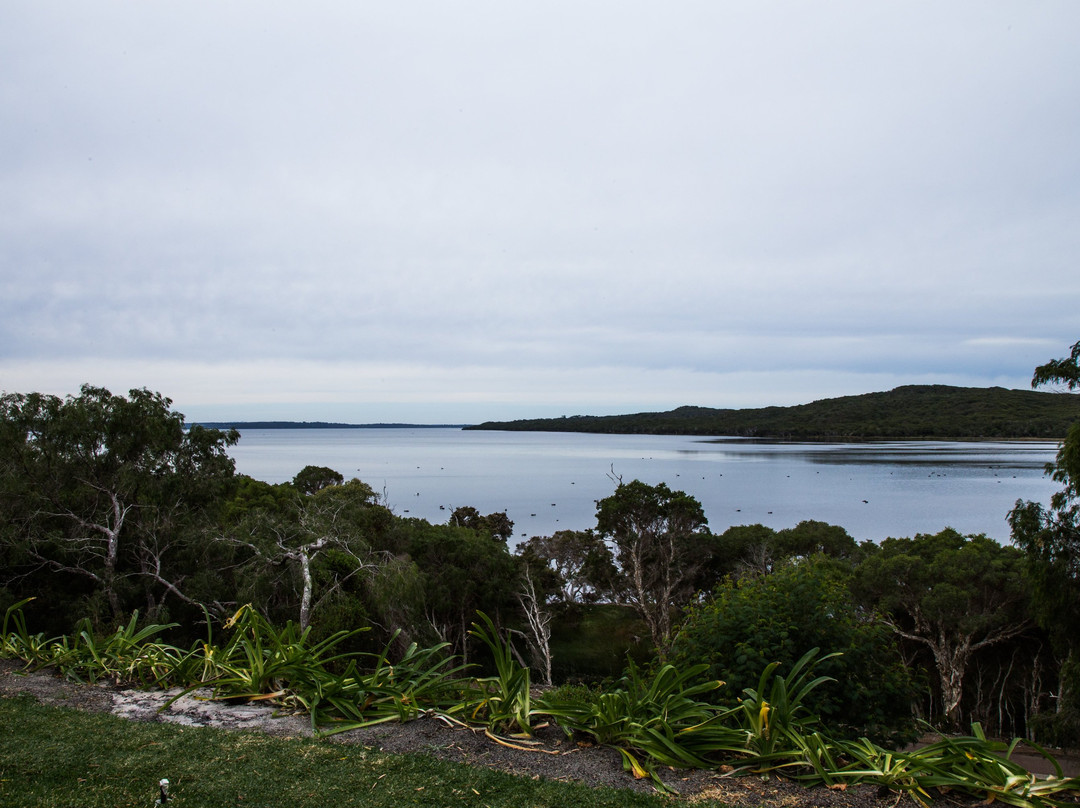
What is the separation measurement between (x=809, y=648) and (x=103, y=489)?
1498 centimetres

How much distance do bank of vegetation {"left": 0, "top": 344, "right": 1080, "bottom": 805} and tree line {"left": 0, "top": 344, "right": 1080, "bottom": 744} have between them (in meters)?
0.06

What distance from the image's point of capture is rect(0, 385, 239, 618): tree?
45.2 feet

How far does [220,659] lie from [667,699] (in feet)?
8.20

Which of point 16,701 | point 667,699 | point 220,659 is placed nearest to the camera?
point 667,699

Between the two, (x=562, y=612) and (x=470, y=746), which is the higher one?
(x=470, y=746)

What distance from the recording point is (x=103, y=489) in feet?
47.8

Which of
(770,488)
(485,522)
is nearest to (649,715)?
(485,522)

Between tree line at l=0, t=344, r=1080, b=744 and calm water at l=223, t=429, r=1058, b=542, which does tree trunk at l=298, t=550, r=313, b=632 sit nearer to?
tree line at l=0, t=344, r=1080, b=744

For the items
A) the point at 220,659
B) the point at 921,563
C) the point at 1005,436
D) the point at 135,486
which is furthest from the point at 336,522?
the point at 1005,436

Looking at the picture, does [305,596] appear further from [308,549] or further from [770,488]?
[770,488]

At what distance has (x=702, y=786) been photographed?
8.02ft

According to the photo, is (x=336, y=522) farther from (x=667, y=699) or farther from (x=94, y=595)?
(x=667, y=699)

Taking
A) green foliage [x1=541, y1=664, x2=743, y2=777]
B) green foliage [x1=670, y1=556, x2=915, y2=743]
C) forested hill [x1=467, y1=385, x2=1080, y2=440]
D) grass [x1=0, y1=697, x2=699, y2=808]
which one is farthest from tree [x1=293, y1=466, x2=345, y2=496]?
forested hill [x1=467, y1=385, x2=1080, y2=440]

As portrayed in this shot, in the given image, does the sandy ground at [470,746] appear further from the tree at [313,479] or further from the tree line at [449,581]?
the tree at [313,479]
